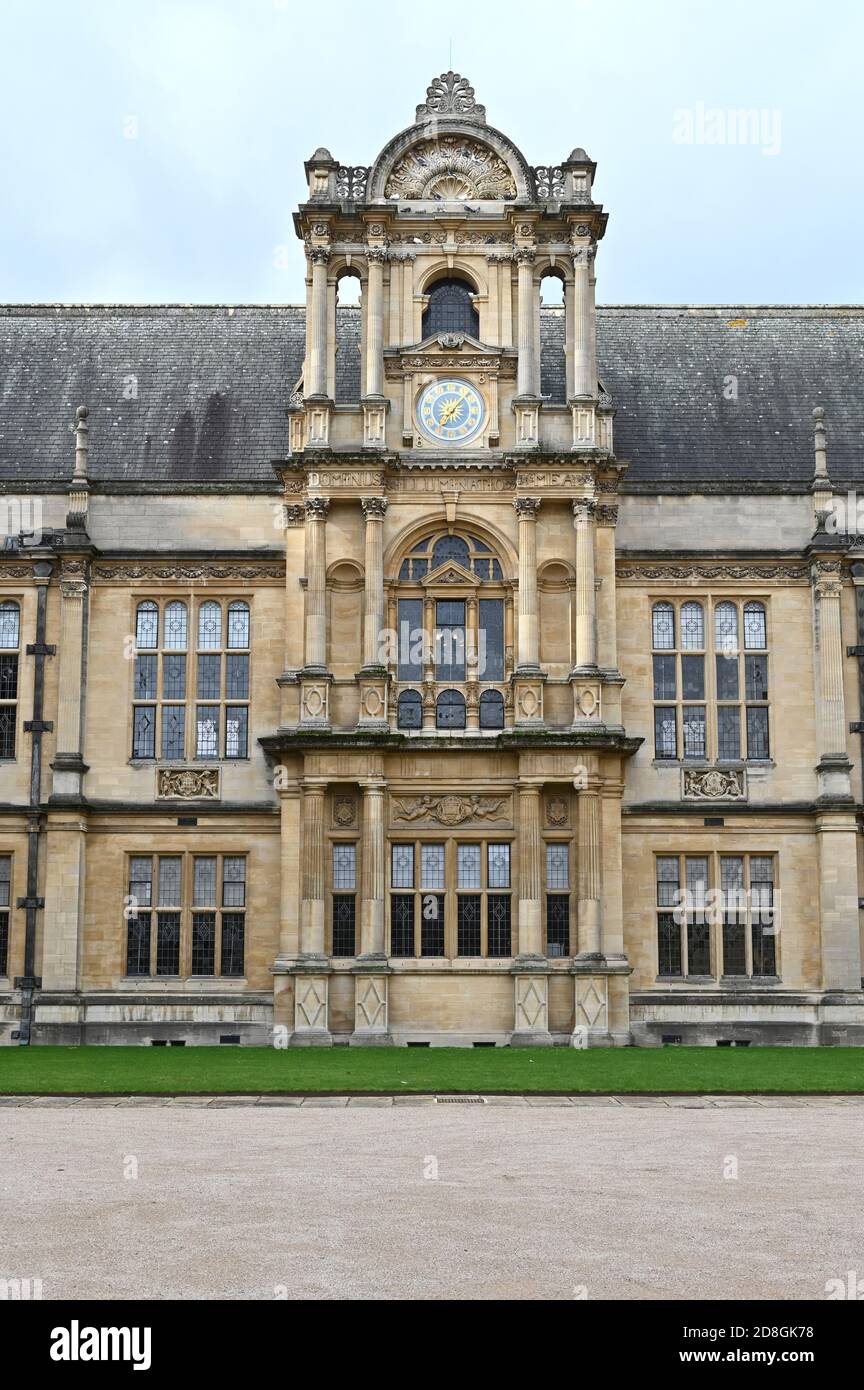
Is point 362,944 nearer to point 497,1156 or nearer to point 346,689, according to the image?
point 346,689

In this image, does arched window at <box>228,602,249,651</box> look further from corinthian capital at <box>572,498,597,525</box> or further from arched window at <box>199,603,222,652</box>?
corinthian capital at <box>572,498,597,525</box>

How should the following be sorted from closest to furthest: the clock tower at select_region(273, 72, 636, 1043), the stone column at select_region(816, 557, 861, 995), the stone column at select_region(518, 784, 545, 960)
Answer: the stone column at select_region(518, 784, 545, 960) → the clock tower at select_region(273, 72, 636, 1043) → the stone column at select_region(816, 557, 861, 995)

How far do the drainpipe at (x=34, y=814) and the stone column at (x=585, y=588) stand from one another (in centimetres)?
1180

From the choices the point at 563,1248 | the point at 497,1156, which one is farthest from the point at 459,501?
the point at 563,1248

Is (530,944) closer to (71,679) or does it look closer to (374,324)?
(71,679)

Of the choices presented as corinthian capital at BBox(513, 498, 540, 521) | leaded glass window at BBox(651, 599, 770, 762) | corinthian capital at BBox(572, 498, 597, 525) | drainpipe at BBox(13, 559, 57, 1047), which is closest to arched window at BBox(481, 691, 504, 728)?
leaded glass window at BBox(651, 599, 770, 762)

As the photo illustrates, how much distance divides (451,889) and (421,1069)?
26.8 ft

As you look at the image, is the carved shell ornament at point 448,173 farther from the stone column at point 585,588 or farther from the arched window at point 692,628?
the arched window at point 692,628

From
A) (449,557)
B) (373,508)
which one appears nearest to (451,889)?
(449,557)

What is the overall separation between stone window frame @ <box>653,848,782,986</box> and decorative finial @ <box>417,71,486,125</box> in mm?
17162

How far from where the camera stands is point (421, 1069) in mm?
25750

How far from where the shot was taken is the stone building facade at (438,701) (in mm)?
33469

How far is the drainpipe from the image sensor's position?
34500 millimetres
